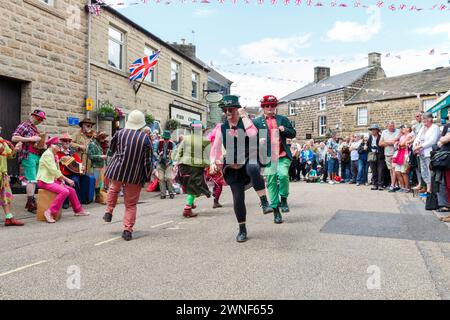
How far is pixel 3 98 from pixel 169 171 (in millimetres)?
4677

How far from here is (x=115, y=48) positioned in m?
15.1

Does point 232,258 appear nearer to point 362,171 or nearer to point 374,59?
point 362,171

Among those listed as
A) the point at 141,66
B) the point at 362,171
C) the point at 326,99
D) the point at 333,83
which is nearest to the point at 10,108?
the point at 141,66

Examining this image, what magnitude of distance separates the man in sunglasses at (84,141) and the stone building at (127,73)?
4.02 meters

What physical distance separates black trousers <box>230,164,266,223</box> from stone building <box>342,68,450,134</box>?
1038 inches

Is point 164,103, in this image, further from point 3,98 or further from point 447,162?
point 447,162

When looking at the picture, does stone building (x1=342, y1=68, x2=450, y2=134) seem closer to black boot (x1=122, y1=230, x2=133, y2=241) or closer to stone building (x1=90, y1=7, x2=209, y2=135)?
stone building (x1=90, y1=7, x2=209, y2=135)

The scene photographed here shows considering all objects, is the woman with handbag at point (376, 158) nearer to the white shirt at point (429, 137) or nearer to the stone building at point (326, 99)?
the white shirt at point (429, 137)

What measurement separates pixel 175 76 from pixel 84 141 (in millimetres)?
11561

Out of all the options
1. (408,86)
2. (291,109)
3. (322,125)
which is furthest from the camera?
(291,109)

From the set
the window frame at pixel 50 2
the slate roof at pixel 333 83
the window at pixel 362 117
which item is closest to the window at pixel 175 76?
the window frame at pixel 50 2

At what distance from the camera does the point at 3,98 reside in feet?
33.4

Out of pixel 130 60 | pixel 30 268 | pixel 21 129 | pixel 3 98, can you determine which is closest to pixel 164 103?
pixel 130 60
